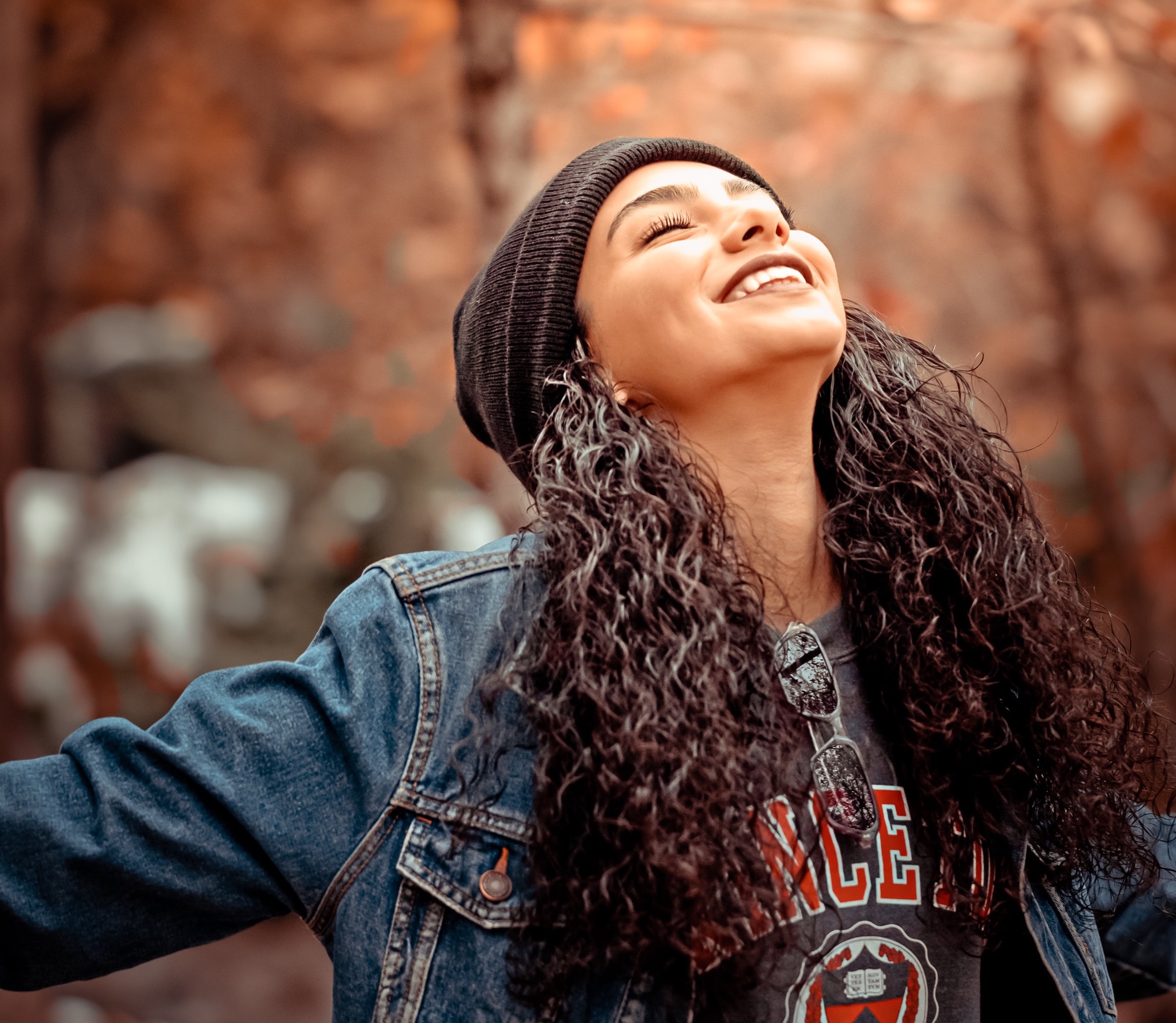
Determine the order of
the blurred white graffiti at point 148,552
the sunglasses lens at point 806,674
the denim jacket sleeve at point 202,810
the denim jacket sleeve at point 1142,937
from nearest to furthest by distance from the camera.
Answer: the denim jacket sleeve at point 202,810 → the sunglasses lens at point 806,674 → the denim jacket sleeve at point 1142,937 → the blurred white graffiti at point 148,552

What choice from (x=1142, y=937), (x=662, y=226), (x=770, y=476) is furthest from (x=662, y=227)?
(x=1142, y=937)

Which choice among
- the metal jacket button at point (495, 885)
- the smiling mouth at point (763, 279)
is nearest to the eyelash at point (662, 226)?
the smiling mouth at point (763, 279)

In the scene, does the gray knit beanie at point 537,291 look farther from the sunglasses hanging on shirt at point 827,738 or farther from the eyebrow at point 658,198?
the sunglasses hanging on shirt at point 827,738

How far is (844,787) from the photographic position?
1.04 meters

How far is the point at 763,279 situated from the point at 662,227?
0.51 ft

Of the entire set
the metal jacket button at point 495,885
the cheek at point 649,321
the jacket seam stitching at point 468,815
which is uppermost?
the cheek at point 649,321

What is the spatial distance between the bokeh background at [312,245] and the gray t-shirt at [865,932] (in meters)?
1.75

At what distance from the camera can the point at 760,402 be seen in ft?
3.63

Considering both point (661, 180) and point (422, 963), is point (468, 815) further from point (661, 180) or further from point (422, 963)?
point (661, 180)

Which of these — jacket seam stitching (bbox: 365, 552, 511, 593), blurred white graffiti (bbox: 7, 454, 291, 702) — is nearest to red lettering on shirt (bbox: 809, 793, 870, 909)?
jacket seam stitching (bbox: 365, 552, 511, 593)

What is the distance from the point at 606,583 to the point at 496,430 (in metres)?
0.43

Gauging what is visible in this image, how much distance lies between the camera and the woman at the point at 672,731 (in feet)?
2.89

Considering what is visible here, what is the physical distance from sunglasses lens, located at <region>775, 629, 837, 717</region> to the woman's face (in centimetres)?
29

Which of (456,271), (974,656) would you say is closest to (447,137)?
(456,271)
